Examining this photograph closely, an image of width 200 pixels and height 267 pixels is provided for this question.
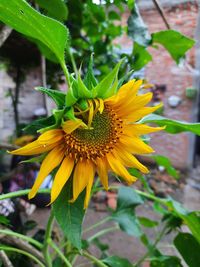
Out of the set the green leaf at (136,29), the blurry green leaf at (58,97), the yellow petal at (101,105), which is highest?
the green leaf at (136,29)

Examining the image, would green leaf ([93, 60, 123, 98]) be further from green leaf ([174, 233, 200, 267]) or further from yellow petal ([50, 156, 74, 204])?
green leaf ([174, 233, 200, 267])

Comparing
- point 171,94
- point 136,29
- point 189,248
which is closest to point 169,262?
point 189,248

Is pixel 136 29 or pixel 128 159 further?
pixel 136 29

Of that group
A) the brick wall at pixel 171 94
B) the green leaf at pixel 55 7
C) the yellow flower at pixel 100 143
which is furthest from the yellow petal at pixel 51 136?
the brick wall at pixel 171 94

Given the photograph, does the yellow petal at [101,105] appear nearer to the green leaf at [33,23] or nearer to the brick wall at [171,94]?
the green leaf at [33,23]

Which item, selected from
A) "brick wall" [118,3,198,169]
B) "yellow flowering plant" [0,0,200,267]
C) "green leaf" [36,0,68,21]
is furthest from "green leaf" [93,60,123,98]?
"brick wall" [118,3,198,169]

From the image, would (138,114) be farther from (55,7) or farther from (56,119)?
(55,7)

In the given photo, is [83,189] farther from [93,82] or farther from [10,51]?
[10,51]
